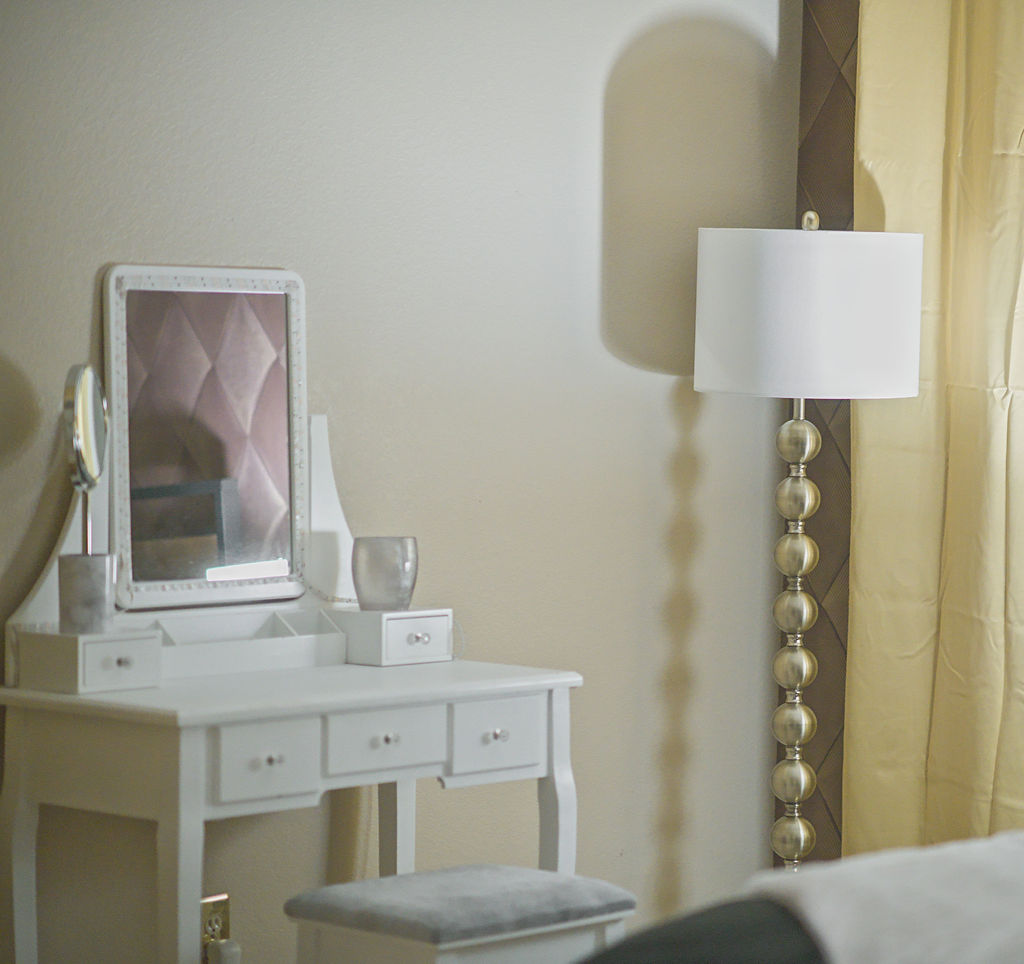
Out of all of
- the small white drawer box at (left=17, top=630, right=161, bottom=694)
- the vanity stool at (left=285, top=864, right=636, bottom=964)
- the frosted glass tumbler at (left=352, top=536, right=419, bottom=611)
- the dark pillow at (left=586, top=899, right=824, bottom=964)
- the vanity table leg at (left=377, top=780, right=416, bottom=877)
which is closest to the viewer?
the dark pillow at (left=586, top=899, right=824, bottom=964)

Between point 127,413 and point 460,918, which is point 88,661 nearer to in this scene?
point 127,413

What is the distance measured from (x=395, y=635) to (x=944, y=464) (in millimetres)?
1327

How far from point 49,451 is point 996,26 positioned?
2082 millimetres

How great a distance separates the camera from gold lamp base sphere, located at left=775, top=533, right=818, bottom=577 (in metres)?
3.33

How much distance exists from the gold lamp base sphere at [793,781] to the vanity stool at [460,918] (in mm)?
1114

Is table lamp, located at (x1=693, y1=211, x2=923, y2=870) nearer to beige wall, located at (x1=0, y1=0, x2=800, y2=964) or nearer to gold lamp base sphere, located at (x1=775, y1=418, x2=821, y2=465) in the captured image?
gold lamp base sphere, located at (x1=775, y1=418, x2=821, y2=465)

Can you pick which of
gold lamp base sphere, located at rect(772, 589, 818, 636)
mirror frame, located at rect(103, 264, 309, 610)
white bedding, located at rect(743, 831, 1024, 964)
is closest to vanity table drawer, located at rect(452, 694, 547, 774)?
mirror frame, located at rect(103, 264, 309, 610)

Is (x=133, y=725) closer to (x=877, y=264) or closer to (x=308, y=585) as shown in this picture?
(x=308, y=585)

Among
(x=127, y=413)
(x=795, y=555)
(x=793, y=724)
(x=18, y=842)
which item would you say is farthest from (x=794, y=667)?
(x=18, y=842)

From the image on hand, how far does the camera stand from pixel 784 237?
10.3 feet

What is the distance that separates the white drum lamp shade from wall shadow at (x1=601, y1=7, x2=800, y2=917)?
0.99 feet

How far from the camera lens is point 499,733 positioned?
8.70 feet

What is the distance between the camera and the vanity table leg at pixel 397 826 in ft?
9.68

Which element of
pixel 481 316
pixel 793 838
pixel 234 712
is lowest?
pixel 793 838
